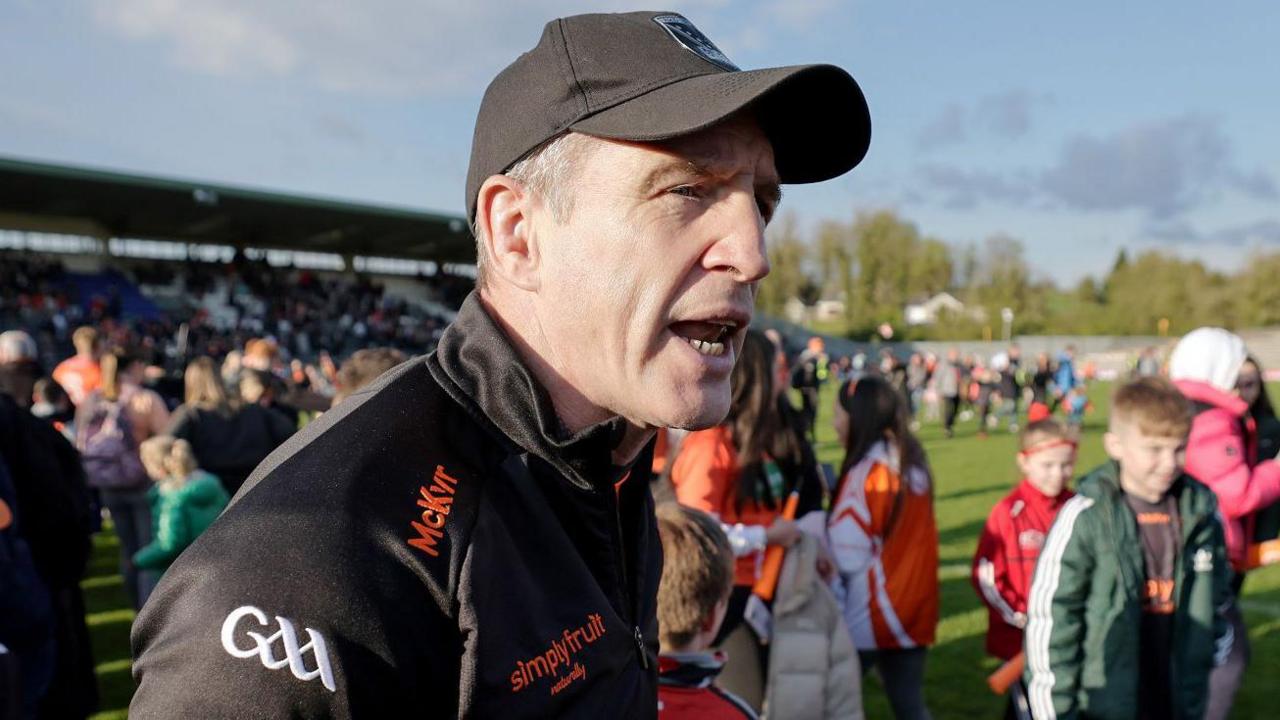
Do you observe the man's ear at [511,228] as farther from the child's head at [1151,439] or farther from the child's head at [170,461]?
the child's head at [170,461]

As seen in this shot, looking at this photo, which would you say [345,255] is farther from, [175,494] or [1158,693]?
[1158,693]

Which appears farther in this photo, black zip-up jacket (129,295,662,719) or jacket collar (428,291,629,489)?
jacket collar (428,291,629,489)

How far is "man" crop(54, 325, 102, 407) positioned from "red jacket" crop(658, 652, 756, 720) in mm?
7141

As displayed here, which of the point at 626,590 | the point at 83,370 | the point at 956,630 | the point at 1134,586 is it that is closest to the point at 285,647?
the point at 626,590

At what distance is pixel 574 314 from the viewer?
1.22 metres

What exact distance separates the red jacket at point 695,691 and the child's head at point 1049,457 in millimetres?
2520

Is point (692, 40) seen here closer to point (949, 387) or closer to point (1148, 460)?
point (1148, 460)

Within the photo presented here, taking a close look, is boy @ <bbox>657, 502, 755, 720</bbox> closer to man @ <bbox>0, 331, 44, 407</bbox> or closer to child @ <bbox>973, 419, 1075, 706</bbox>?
child @ <bbox>973, 419, 1075, 706</bbox>

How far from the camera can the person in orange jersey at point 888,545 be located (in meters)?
3.93

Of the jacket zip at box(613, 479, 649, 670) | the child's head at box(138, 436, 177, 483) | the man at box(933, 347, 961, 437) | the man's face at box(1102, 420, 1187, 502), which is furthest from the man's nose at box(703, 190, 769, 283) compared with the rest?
the man at box(933, 347, 961, 437)

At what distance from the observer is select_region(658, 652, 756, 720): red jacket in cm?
246

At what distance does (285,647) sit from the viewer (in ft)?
2.95

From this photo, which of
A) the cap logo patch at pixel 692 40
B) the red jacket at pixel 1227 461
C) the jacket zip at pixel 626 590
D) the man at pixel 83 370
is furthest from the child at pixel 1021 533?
the man at pixel 83 370

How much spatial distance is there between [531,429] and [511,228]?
31 cm
